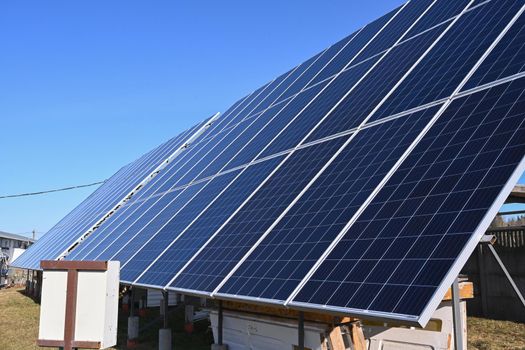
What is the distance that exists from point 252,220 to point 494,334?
923 centimetres

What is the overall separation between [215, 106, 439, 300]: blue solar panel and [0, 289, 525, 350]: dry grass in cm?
780

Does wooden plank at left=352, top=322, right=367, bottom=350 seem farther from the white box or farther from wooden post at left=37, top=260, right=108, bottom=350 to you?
wooden post at left=37, top=260, right=108, bottom=350

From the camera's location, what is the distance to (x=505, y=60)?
832 cm

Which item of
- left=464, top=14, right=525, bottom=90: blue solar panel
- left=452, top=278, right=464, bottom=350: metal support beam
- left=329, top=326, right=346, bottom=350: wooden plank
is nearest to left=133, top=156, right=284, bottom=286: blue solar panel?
left=329, top=326, right=346, bottom=350: wooden plank

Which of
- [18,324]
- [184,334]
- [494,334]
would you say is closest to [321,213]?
[494,334]

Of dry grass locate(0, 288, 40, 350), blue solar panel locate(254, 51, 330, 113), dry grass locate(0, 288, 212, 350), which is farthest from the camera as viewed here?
blue solar panel locate(254, 51, 330, 113)

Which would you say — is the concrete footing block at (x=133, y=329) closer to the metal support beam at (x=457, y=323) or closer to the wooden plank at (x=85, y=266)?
the wooden plank at (x=85, y=266)

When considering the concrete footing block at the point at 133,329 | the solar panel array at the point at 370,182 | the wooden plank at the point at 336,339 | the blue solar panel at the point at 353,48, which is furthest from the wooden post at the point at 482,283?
the concrete footing block at the point at 133,329

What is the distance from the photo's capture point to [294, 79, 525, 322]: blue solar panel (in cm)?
541

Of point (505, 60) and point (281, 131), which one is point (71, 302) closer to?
point (505, 60)

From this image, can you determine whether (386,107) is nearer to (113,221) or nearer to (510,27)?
(510,27)

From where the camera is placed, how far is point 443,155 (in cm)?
720

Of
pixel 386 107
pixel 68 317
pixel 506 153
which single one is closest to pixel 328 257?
pixel 506 153

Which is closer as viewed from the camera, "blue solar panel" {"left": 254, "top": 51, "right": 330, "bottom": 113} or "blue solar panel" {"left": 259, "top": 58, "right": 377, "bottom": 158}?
"blue solar panel" {"left": 259, "top": 58, "right": 377, "bottom": 158}
